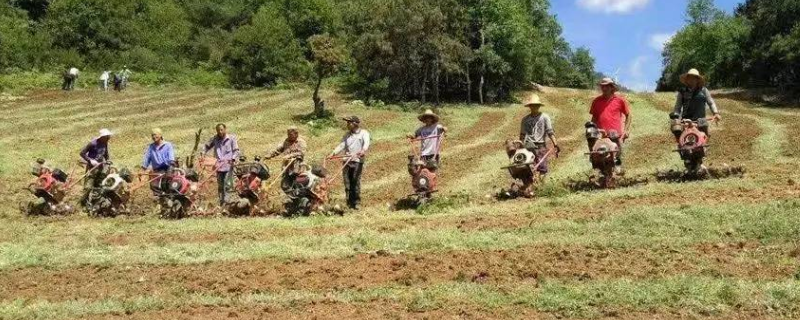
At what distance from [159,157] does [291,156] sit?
2.96 metres

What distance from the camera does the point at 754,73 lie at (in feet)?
166

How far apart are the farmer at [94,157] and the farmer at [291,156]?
412cm

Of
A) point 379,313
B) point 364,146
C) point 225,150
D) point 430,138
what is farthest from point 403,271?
point 225,150

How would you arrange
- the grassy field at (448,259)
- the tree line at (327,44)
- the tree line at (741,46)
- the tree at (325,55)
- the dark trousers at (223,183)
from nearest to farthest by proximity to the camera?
the grassy field at (448,259)
the dark trousers at (223,183)
the tree at (325,55)
the tree line at (327,44)
the tree line at (741,46)

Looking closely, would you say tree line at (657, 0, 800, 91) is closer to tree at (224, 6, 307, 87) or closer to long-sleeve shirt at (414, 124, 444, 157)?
tree at (224, 6, 307, 87)

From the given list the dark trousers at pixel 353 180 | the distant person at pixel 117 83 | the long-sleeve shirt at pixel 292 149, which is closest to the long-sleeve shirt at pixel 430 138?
the dark trousers at pixel 353 180

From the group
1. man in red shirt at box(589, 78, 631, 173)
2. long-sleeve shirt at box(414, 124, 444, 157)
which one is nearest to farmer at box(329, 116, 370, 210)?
long-sleeve shirt at box(414, 124, 444, 157)

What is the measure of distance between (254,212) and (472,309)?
669cm

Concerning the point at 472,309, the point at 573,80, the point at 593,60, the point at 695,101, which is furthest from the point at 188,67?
the point at 472,309

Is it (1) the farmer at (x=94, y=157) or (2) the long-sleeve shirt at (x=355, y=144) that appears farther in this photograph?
(1) the farmer at (x=94, y=157)

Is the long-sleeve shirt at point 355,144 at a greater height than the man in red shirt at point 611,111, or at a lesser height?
lesser

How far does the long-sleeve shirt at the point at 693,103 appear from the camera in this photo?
12.6 metres

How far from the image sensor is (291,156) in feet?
42.4

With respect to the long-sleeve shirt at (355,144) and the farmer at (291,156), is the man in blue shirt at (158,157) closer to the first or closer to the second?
the farmer at (291,156)
